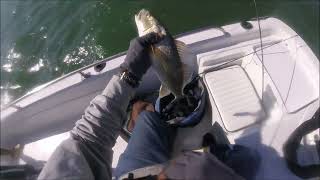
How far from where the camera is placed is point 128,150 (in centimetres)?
238

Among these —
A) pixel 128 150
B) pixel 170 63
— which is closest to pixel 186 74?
pixel 170 63

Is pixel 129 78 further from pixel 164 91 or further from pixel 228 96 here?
pixel 228 96

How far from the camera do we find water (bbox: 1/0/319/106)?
5105 millimetres

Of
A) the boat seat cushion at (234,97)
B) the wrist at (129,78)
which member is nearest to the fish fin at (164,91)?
the boat seat cushion at (234,97)

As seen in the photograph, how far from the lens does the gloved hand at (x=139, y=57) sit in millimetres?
2576

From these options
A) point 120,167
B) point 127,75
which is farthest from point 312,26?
point 120,167

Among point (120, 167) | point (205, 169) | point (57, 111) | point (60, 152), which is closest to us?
point (205, 169)

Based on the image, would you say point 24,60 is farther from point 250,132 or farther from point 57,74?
point 250,132

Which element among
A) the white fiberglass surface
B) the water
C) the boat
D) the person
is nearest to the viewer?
the person

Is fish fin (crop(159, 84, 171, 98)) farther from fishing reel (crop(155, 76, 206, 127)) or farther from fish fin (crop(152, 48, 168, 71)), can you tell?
fish fin (crop(152, 48, 168, 71))

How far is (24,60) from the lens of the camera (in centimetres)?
532

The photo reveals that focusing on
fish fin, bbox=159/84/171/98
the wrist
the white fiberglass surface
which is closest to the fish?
fish fin, bbox=159/84/171/98

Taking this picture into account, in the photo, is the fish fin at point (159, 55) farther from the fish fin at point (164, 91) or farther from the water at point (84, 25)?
the water at point (84, 25)

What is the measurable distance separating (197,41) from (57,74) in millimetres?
2443
